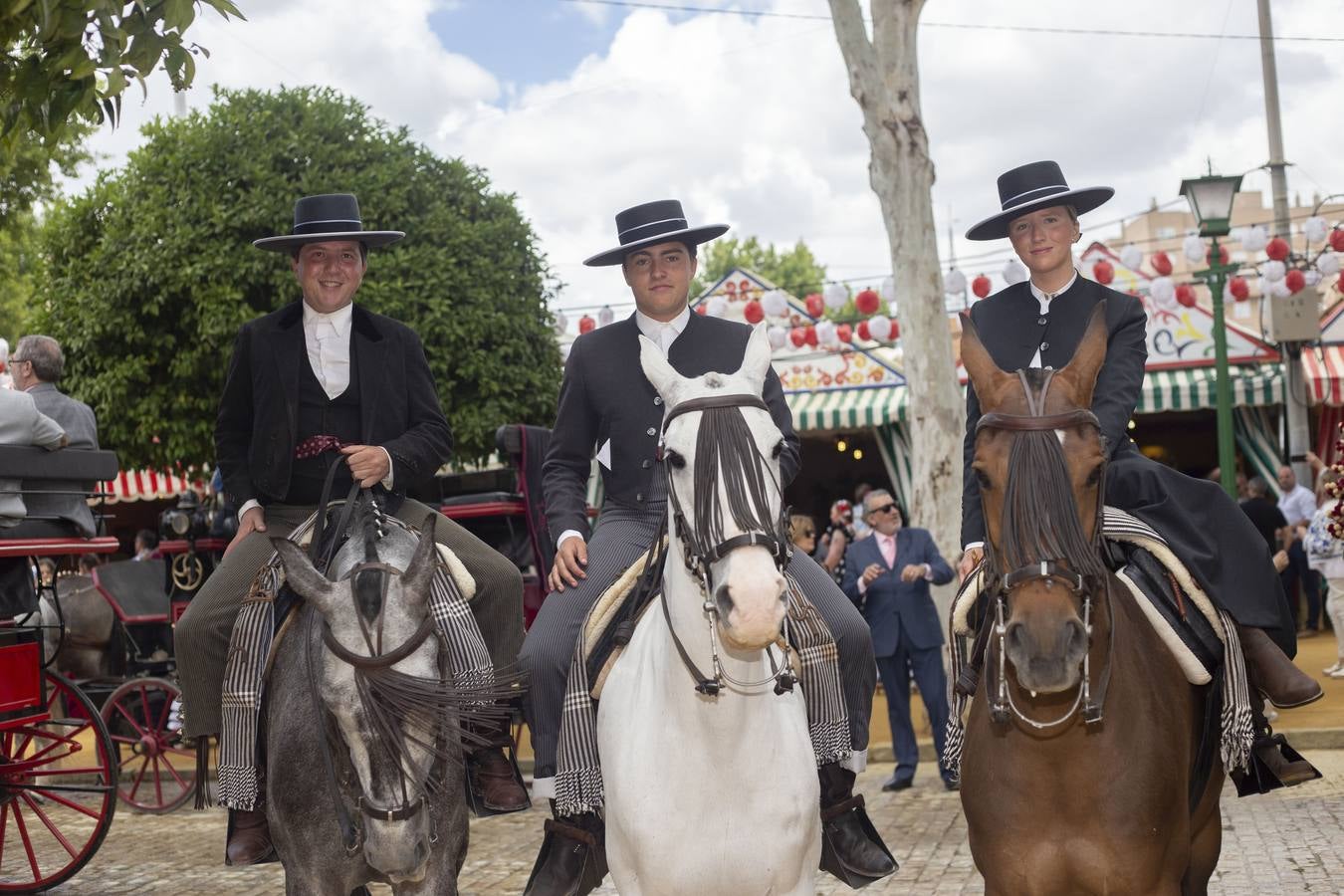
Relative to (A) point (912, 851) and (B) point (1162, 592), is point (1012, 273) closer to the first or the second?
(A) point (912, 851)

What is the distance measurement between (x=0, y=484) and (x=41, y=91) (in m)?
2.98

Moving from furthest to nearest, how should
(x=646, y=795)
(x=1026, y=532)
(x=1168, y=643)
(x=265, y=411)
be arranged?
(x=265, y=411), (x=1168, y=643), (x=646, y=795), (x=1026, y=532)

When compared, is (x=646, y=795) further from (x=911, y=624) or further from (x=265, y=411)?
(x=911, y=624)

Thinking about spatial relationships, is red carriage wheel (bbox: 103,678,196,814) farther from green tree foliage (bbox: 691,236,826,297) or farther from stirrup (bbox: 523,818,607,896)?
green tree foliage (bbox: 691,236,826,297)

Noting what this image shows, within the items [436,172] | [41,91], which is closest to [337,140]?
[436,172]

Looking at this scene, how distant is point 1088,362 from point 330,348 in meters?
3.13

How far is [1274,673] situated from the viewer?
5035mm

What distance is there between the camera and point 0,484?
7707 mm

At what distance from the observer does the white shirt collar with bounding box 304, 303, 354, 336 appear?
5918 mm

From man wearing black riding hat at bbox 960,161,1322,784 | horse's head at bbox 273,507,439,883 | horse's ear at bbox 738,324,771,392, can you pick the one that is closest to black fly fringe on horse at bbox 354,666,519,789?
horse's head at bbox 273,507,439,883

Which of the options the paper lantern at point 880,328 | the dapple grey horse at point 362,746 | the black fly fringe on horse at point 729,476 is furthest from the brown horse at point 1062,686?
the paper lantern at point 880,328

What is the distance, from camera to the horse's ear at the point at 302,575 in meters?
4.87

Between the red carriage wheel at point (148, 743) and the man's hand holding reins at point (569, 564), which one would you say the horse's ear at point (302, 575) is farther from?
the red carriage wheel at point (148, 743)

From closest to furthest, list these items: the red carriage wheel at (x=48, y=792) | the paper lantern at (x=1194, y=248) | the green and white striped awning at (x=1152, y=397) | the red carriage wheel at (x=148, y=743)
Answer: the red carriage wheel at (x=48, y=792)
the red carriage wheel at (x=148, y=743)
the paper lantern at (x=1194, y=248)
the green and white striped awning at (x=1152, y=397)
